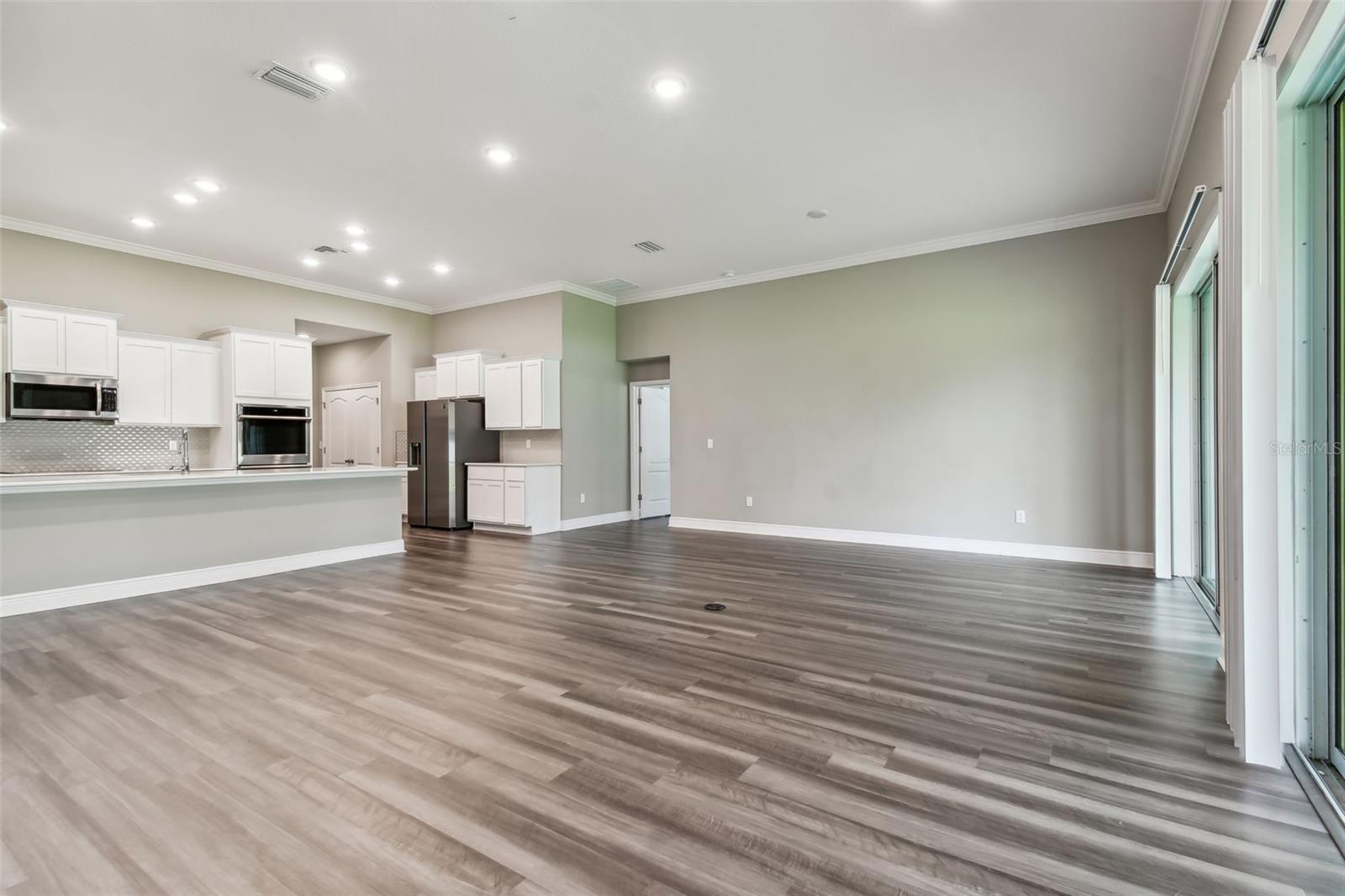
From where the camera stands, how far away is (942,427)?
21.2 ft

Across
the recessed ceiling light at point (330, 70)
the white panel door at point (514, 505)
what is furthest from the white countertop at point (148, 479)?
the recessed ceiling light at point (330, 70)

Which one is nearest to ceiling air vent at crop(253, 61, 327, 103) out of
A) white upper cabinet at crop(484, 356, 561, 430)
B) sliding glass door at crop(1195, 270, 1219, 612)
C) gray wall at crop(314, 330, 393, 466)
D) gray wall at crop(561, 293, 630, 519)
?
white upper cabinet at crop(484, 356, 561, 430)

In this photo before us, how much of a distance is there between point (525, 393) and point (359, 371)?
3232 millimetres

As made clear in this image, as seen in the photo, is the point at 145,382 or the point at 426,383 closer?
the point at 145,382

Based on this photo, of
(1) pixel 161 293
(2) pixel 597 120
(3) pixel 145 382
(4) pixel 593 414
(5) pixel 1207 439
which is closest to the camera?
(2) pixel 597 120

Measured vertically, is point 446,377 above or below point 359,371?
below

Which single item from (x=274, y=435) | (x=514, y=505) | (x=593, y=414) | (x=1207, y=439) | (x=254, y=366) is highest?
(x=254, y=366)

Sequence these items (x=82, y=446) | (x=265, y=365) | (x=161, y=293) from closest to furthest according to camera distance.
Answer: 1. (x=82, y=446)
2. (x=161, y=293)
3. (x=265, y=365)

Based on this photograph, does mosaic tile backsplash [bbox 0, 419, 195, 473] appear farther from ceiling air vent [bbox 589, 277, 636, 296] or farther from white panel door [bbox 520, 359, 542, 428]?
ceiling air vent [bbox 589, 277, 636, 296]

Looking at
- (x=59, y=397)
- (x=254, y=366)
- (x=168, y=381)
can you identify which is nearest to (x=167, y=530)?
(x=59, y=397)

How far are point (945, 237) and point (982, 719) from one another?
529 centimetres

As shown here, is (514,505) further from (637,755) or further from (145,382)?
(637,755)

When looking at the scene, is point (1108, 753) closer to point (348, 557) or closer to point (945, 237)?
point (945, 237)

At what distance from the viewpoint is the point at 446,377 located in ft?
29.0
